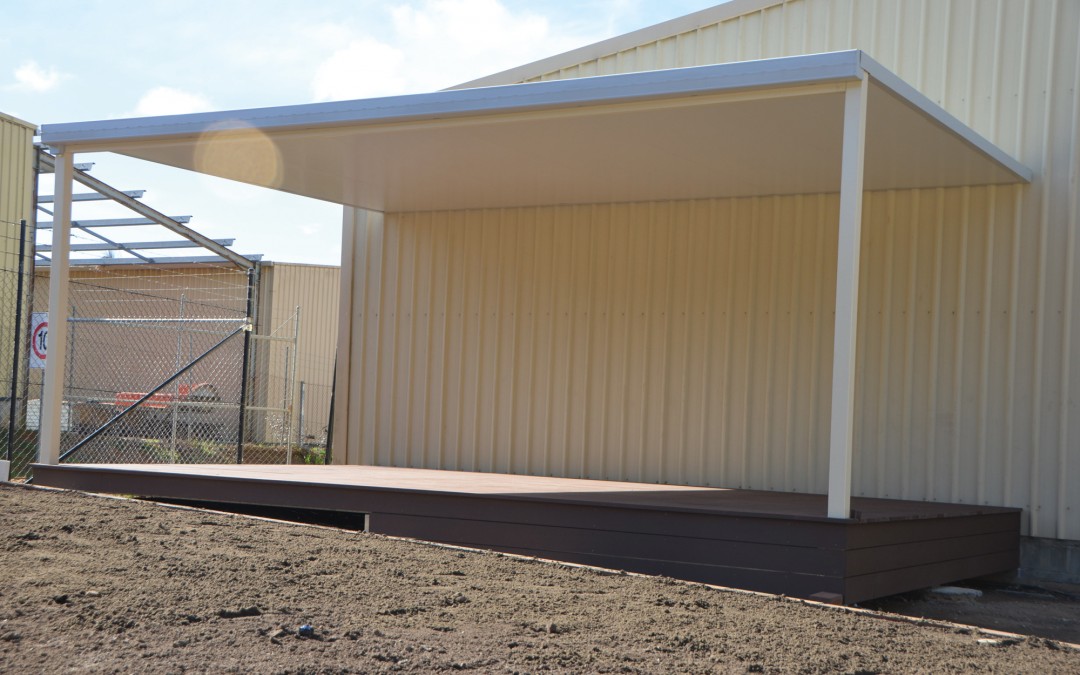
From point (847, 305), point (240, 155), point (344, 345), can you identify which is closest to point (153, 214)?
point (344, 345)

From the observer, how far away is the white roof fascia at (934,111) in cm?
514

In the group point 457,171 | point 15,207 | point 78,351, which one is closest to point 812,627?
point 457,171

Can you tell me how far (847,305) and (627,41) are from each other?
14.0 feet

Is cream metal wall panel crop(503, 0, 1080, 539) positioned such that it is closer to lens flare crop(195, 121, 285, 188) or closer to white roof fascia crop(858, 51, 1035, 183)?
white roof fascia crop(858, 51, 1035, 183)

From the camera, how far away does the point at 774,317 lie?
7.95 metres

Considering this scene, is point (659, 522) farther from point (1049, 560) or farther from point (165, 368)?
point (165, 368)

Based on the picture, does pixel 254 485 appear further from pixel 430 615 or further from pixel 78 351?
pixel 78 351

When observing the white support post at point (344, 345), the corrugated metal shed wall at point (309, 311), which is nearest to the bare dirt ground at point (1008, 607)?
the white support post at point (344, 345)

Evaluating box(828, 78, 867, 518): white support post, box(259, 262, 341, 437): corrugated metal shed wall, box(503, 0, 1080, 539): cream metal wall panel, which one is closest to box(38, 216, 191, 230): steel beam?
box(259, 262, 341, 437): corrugated metal shed wall

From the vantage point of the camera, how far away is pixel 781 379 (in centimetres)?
788

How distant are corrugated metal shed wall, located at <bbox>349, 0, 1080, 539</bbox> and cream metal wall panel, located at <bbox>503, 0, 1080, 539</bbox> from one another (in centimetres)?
1

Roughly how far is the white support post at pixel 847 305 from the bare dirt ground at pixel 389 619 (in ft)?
2.05

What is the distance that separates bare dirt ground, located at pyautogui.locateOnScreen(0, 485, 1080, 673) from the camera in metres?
3.48

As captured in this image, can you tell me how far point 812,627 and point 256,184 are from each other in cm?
549
